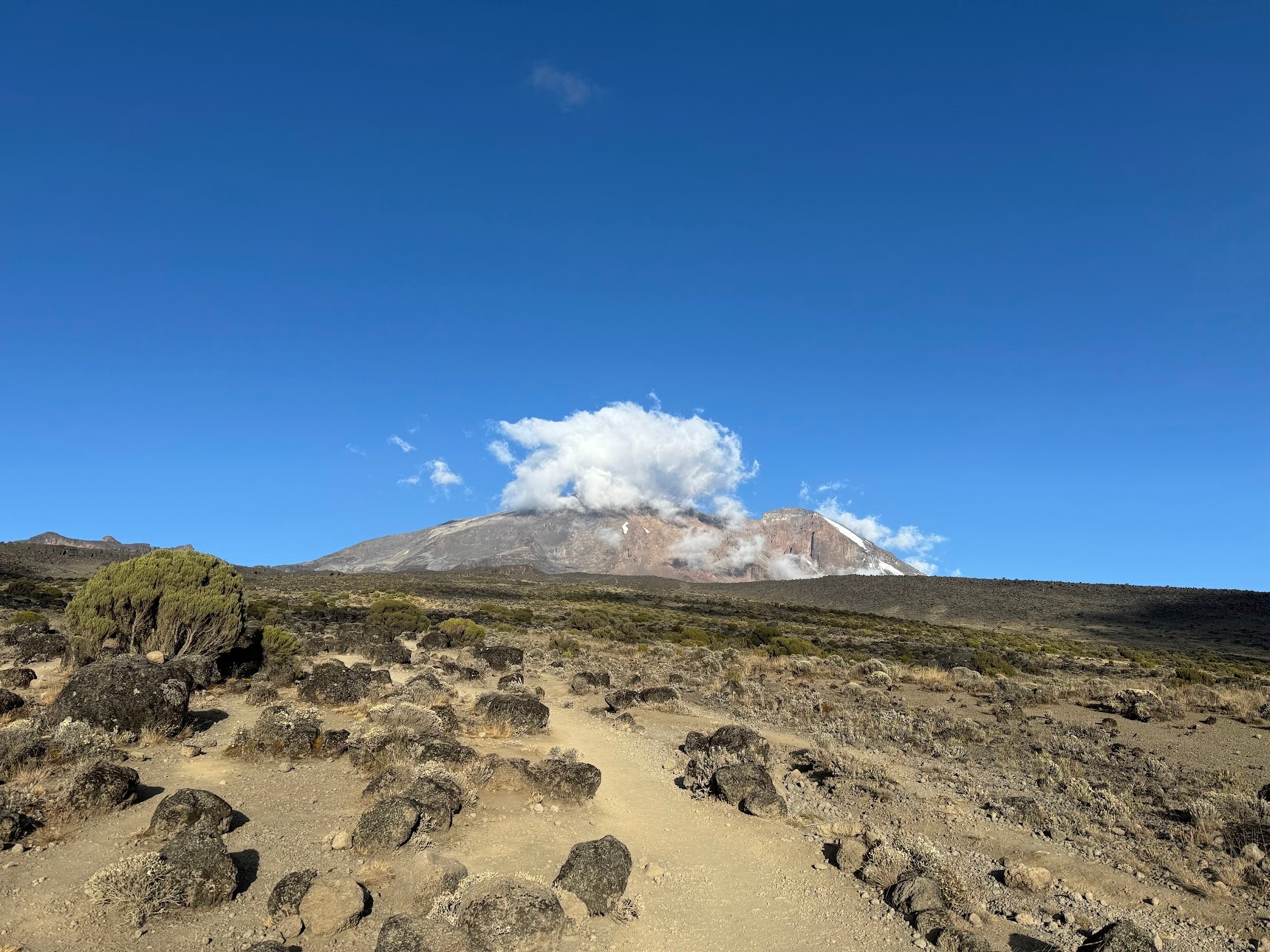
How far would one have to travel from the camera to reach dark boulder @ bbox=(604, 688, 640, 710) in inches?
779

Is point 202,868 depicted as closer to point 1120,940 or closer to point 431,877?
point 431,877

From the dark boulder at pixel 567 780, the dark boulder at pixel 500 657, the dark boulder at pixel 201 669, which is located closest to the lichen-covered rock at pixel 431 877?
the dark boulder at pixel 567 780

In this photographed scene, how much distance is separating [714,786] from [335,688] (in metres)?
9.98

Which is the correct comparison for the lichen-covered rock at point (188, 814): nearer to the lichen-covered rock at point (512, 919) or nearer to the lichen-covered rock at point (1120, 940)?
the lichen-covered rock at point (512, 919)

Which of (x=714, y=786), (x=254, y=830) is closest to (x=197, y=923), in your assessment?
(x=254, y=830)

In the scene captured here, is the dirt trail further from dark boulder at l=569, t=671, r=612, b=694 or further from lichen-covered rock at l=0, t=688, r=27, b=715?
lichen-covered rock at l=0, t=688, r=27, b=715

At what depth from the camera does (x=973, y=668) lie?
3197 centimetres

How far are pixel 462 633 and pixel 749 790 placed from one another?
1015 inches

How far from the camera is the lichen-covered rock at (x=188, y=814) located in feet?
27.2

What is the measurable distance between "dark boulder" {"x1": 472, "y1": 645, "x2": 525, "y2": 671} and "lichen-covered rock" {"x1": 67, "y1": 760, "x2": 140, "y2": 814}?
16888 millimetres

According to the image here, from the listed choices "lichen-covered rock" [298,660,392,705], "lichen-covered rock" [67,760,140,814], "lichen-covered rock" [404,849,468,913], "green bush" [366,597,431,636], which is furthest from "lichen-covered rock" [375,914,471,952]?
"green bush" [366,597,431,636]

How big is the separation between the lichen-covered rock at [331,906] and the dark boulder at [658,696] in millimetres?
13866

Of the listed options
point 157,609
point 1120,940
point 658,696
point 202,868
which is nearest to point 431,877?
point 202,868

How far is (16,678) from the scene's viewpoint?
16.7 metres
